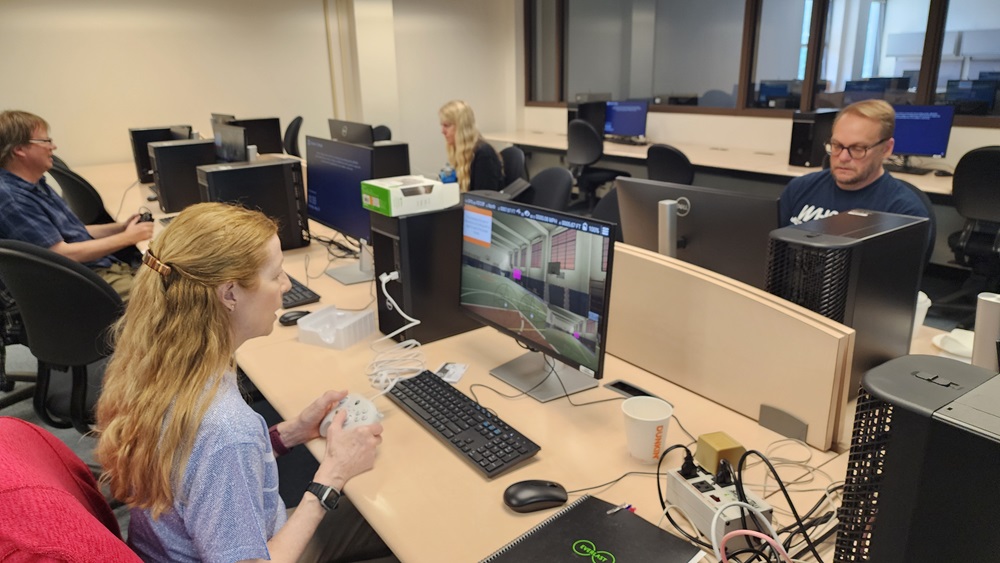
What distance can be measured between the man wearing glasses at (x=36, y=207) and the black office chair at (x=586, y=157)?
133 inches

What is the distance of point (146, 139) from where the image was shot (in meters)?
4.43

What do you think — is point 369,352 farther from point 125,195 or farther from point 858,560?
point 125,195

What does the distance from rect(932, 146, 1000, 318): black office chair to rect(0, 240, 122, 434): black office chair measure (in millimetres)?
3804

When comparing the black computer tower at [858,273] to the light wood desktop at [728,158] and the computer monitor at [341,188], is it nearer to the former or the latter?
the computer monitor at [341,188]

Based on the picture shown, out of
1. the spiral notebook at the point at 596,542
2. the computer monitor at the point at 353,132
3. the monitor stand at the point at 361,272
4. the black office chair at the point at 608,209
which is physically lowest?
the spiral notebook at the point at 596,542

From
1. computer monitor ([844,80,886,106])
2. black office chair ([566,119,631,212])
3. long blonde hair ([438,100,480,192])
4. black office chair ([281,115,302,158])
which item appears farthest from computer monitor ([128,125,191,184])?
computer monitor ([844,80,886,106])

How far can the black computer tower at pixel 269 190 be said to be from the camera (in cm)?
256

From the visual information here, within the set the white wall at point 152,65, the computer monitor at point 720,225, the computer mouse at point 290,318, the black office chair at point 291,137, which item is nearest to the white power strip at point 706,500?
the computer monitor at point 720,225

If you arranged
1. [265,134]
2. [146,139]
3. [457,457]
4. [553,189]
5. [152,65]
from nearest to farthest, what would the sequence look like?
[457,457]
[553,189]
[146,139]
[265,134]
[152,65]

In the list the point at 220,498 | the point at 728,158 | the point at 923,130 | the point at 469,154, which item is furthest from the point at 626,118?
the point at 220,498

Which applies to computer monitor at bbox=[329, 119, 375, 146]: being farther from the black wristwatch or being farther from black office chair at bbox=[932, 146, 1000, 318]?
black office chair at bbox=[932, 146, 1000, 318]

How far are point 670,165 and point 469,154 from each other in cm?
147

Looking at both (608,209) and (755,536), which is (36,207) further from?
(755,536)

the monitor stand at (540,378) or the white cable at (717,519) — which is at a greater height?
the white cable at (717,519)
